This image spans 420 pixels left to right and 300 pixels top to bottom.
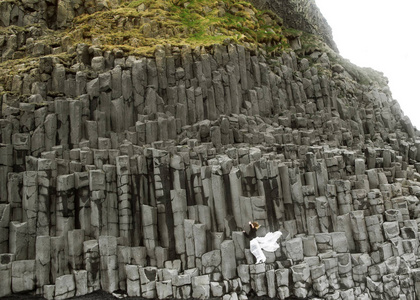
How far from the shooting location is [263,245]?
39.7ft

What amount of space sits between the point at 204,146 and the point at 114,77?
17.2 ft

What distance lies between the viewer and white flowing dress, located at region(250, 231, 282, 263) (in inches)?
468

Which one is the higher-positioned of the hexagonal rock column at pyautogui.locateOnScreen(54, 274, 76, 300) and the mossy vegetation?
the mossy vegetation

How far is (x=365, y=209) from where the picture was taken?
1376cm

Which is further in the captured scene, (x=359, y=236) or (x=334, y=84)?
(x=334, y=84)

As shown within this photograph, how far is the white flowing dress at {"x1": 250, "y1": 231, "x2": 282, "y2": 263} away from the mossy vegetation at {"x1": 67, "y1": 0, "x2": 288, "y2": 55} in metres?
10.5

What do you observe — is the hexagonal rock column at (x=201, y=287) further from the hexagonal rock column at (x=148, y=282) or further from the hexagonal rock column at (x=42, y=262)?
the hexagonal rock column at (x=42, y=262)

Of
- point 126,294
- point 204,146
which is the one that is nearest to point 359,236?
point 204,146

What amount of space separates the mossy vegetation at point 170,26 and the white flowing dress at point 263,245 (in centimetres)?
1050

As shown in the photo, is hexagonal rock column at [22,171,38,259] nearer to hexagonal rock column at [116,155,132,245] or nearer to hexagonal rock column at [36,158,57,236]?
hexagonal rock column at [36,158,57,236]

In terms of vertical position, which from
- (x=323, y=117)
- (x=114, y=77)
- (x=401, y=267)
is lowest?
(x=401, y=267)

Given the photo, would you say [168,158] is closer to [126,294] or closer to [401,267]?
[126,294]

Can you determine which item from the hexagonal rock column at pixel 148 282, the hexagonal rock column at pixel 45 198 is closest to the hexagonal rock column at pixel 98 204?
the hexagonal rock column at pixel 45 198

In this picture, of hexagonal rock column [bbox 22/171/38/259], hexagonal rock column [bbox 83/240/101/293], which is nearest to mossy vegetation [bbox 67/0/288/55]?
hexagonal rock column [bbox 22/171/38/259]
